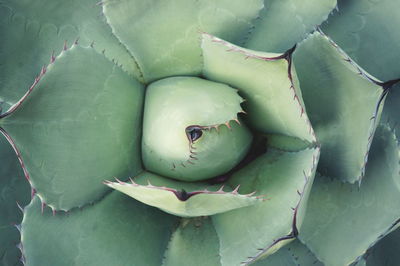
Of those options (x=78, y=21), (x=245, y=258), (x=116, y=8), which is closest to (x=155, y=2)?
(x=116, y=8)

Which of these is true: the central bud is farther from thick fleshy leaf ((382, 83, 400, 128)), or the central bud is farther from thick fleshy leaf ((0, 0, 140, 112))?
thick fleshy leaf ((382, 83, 400, 128))

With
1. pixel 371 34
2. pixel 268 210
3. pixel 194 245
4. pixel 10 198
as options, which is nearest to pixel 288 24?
pixel 371 34

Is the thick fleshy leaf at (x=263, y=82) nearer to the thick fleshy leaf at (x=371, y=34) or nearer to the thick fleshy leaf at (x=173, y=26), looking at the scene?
the thick fleshy leaf at (x=173, y=26)

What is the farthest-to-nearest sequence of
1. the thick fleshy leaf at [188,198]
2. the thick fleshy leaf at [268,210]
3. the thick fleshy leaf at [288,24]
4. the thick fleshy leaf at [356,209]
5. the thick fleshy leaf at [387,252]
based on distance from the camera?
the thick fleshy leaf at [387,252], the thick fleshy leaf at [288,24], the thick fleshy leaf at [356,209], the thick fleshy leaf at [268,210], the thick fleshy leaf at [188,198]

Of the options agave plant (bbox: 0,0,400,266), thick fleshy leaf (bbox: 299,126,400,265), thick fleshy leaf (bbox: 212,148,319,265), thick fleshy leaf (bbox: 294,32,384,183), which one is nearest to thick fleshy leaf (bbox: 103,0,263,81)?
Result: agave plant (bbox: 0,0,400,266)

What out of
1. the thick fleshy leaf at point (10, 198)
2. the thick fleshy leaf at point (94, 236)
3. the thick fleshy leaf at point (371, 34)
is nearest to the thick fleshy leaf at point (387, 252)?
the thick fleshy leaf at point (371, 34)

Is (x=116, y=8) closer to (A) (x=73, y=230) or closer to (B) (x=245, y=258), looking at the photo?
(A) (x=73, y=230)
